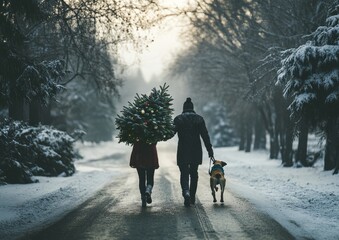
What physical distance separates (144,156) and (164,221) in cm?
211

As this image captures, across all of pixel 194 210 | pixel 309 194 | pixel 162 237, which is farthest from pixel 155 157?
pixel 309 194

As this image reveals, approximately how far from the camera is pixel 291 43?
21.3 m

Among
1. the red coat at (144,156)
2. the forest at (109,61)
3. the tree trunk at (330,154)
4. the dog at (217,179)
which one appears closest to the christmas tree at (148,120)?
the red coat at (144,156)

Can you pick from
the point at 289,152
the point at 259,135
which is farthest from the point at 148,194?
the point at 259,135

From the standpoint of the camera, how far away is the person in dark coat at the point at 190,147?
10.4 metres

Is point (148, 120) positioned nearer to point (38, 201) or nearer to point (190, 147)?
point (190, 147)

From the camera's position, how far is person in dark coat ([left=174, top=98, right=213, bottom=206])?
34.3ft

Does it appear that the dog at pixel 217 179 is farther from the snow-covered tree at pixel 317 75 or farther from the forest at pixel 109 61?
the snow-covered tree at pixel 317 75

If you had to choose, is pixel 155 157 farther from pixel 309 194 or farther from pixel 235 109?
pixel 235 109

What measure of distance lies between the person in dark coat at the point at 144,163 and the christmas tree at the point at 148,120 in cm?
21

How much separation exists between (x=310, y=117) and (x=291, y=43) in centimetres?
663

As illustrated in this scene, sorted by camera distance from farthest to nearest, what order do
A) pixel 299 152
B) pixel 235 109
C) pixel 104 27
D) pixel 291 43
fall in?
pixel 235 109
pixel 299 152
pixel 291 43
pixel 104 27

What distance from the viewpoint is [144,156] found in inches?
402

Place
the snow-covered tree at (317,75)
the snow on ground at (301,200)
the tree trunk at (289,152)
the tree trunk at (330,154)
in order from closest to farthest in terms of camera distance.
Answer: the snow on ground at (301,200) → the snow-covered tree at (317,75) → the tree trunk at (330,154) → the tree trunk at (289,152)
